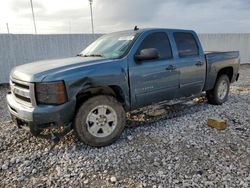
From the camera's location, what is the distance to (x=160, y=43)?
4824mm

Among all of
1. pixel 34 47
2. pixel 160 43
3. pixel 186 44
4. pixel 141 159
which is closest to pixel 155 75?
pixel 160 43

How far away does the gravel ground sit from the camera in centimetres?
321

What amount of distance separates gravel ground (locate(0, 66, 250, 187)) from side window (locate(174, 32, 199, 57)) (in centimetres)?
149

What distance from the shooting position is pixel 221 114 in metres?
5.56

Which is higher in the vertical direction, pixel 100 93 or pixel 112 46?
pixel 112 46

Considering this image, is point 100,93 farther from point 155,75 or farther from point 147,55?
point 155,75

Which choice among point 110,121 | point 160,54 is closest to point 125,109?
point 110,121

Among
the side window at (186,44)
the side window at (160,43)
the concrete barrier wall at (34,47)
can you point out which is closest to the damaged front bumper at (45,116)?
the side window at (160,43)

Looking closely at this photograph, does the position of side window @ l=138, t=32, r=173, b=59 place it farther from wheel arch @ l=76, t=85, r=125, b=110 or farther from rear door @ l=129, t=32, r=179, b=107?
wheel arch @ l=76, t=85, r=125, b=110

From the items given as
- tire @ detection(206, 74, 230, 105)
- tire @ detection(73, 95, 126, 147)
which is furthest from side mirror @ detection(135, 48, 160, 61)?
tire @ detection(206, 74, 230, 105)

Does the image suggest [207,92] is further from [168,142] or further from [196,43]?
[168,142]

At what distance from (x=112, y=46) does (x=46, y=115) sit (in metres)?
1.89

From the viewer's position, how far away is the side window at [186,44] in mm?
5133

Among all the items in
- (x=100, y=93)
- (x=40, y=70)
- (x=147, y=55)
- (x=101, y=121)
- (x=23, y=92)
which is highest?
(x=147, y=55)
